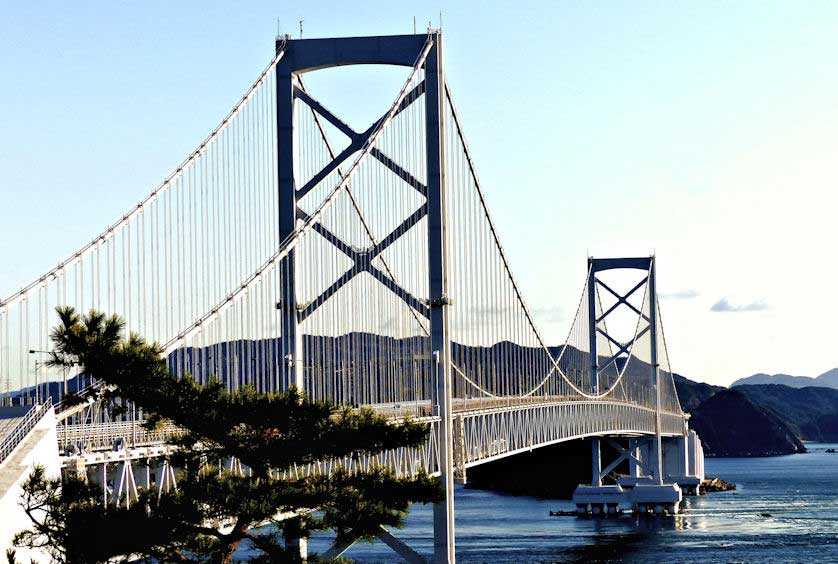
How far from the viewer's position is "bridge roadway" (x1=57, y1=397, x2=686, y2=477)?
21.2 metres

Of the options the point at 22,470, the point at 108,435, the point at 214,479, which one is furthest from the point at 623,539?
the point at 22,470

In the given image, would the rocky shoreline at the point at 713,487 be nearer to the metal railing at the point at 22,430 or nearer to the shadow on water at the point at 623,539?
the shadow on water at the point at 623,539

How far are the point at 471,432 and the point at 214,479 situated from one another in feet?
64.1

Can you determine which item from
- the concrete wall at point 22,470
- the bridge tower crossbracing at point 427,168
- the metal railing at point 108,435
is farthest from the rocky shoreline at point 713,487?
the concrete wall at point 22,470

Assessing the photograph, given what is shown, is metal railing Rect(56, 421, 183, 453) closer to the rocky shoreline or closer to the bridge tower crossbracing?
the bridge tower crossbracing

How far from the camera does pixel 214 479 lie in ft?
65.2

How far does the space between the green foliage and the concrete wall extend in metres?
0.17

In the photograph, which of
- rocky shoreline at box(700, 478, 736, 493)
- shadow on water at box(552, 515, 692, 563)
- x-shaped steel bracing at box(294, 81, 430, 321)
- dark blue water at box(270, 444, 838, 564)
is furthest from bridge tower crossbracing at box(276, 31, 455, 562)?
rocky shoreline at box(700, 478, 736, 493)

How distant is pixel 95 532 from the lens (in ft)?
58.0

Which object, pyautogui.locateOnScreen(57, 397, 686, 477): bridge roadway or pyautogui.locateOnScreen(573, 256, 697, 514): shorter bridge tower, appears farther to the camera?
pyautogui.locateOnScreen(573, 256, 697, 514): shorter bridge tower

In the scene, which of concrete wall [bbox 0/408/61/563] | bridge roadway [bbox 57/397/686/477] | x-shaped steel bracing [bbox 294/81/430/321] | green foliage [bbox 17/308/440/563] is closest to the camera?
concrete wall [bbox 0/408/61/563]

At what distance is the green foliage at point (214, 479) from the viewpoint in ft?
59.0

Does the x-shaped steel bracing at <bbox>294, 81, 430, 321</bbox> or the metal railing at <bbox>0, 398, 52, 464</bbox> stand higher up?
the x-shaped steel bracing at <bbox>294, 81, 430, 321</bbox>

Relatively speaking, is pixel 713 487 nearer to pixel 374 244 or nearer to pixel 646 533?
pixel 646 533
